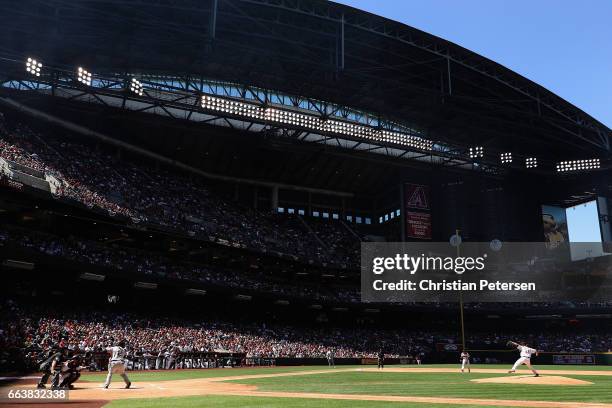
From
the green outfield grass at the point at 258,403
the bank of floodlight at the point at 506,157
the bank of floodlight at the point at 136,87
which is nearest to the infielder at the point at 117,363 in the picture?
the green outfield grass at the point at 258,403

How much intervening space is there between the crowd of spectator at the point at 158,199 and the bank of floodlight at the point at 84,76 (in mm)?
6903

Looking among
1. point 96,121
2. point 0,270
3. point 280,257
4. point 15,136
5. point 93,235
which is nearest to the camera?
point 0,270

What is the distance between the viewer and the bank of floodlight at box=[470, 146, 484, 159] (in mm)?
54562

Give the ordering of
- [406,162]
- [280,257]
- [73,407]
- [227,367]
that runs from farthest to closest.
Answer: [406,162] → [280,257] → [227,367] → [73,407]

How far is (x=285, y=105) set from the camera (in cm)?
5234

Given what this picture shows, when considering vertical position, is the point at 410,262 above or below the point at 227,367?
above

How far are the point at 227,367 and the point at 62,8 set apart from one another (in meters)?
28.9

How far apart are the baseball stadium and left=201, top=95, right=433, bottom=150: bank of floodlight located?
21 centimetres

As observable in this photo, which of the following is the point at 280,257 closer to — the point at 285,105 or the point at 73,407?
the point at 285,105

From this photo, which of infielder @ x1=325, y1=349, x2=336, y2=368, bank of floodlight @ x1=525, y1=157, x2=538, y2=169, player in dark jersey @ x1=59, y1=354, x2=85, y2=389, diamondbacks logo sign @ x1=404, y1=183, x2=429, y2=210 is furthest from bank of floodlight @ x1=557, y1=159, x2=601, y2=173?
player in dark jersey @ x1=59, y1=354, x2=85, y2=389

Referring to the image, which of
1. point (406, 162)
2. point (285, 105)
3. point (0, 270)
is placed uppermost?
point (285, 105)

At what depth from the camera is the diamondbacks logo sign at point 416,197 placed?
6178 centimetres

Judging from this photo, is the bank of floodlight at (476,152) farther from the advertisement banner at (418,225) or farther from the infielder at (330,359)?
the infielder at (330,359)

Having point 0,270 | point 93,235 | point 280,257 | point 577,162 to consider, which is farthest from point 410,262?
point 0,270
